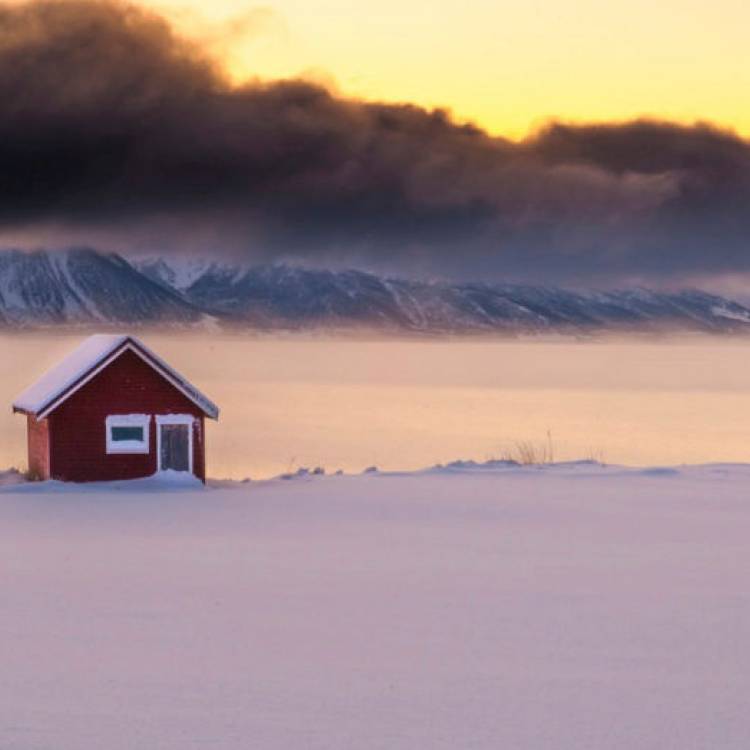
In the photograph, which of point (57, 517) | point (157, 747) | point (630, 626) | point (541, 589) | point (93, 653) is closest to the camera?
point (157, 747)

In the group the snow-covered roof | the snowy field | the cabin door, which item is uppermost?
the snow-covered roof

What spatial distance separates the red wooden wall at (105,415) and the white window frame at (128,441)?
0.26 ft

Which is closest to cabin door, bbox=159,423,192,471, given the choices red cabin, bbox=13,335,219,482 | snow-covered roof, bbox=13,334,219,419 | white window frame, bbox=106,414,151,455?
red cabin, bbox=13,335,219,482

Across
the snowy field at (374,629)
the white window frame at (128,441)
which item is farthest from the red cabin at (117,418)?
the snowy field at (374,629)

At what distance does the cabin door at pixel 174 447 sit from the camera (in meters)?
29.5

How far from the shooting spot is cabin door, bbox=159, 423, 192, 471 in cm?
2952

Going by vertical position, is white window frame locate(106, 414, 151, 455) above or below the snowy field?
above

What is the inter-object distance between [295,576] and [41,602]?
3.43m

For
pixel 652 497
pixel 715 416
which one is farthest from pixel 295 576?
pixel 715 416

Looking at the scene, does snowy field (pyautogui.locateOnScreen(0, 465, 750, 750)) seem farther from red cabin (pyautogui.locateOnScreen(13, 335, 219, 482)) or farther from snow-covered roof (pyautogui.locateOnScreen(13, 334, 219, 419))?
snow-covered roof (pyautogui.locateOnScreen(13, 334, 219, 419))

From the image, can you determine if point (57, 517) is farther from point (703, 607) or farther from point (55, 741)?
point (55, 741)

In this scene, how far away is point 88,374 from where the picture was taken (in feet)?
94.8

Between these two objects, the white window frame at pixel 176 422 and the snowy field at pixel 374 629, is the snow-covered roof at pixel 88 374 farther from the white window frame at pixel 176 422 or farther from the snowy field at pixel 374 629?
the snowy field at pixel 374 629

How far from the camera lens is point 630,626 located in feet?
45.3
